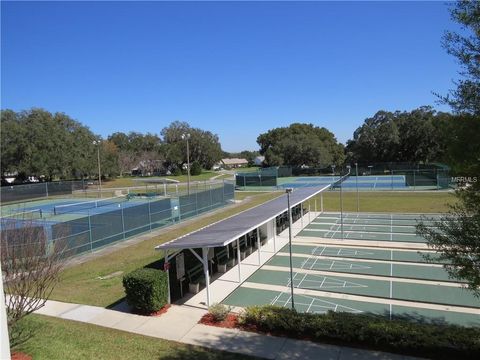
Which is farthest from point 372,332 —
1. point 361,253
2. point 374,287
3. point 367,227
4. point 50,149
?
point 50,149

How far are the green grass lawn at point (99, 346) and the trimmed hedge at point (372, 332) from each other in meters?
1.78

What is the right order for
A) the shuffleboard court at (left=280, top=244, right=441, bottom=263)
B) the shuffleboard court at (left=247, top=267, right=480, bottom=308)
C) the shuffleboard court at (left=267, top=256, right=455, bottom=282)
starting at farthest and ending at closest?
the shuffleboard court at (left=280, top=244, right=441, bottom=263) → the shuffleboard court at (left=267, top=256, right=455, bottom=282) → the shuffleboard court at (left=247, top=267, right=480, bottom=308)

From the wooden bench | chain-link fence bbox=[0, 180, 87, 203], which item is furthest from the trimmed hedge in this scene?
chain-link fence bbox=[0, 180, 87, 203]

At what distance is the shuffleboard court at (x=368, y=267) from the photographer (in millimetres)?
17594

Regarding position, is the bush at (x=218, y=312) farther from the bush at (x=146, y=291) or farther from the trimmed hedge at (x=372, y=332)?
the bush at (x=146, y=291)

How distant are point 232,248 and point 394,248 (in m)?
8.99

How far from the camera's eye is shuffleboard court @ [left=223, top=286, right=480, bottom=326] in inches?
509

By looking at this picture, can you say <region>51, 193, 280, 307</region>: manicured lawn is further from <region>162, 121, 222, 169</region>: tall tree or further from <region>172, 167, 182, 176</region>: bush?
<region>162, 121, 222, 169</region>: tall tree

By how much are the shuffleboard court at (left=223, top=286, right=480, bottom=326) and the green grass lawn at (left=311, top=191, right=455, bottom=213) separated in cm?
2110

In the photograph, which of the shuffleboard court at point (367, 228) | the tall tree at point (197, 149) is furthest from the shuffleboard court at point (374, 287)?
the tall tree at point (197, 149)

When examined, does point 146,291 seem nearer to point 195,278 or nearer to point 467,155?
point 195,278

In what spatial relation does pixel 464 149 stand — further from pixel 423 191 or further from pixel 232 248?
pixel 423 191

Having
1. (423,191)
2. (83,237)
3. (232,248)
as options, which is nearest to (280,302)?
(232,248)

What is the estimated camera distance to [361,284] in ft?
54.3
